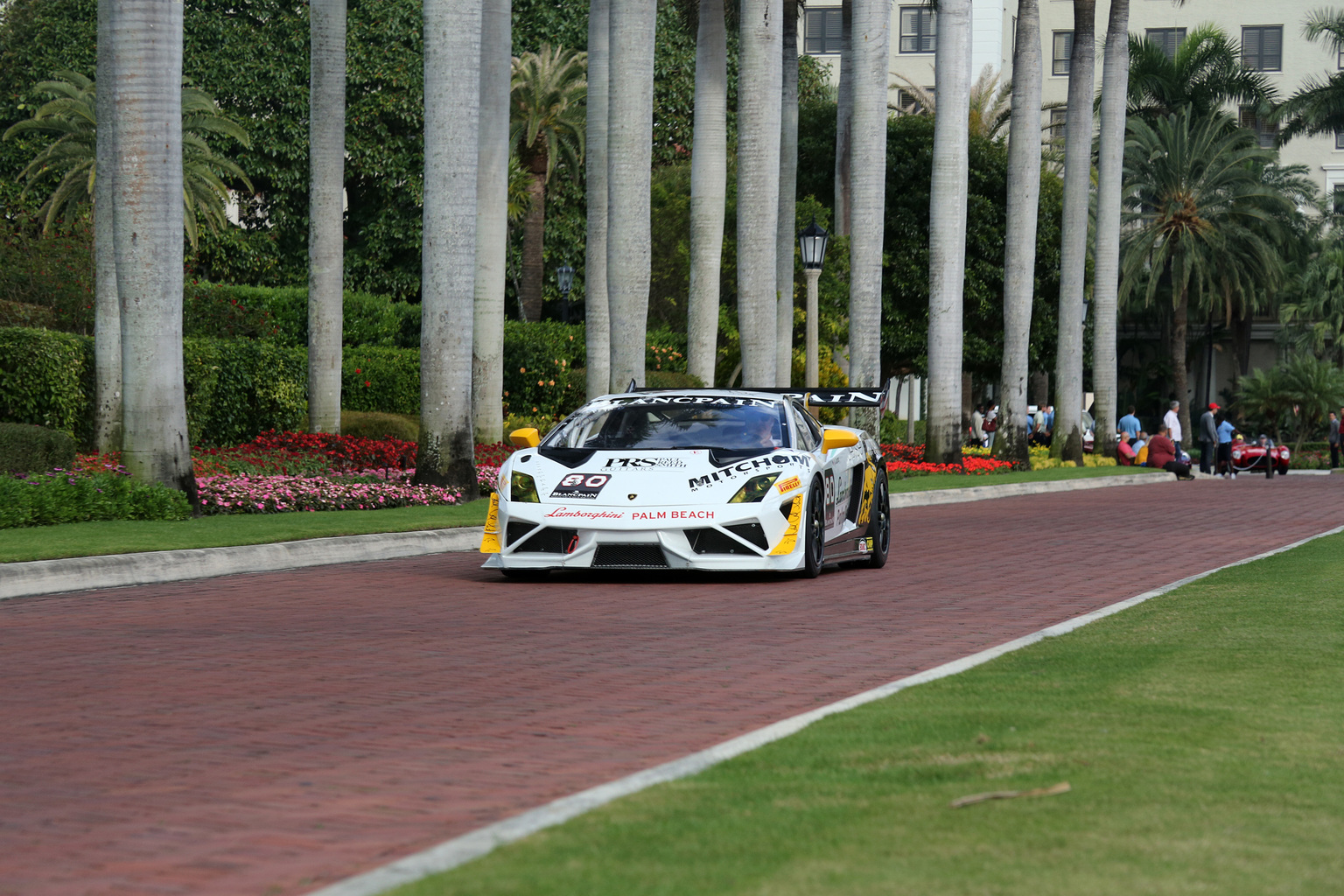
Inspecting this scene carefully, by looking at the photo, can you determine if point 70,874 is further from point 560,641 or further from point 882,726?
point 560,641

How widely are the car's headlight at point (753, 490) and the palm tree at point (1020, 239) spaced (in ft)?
93.8

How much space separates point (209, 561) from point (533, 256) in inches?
1437

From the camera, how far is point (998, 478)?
35250 mm

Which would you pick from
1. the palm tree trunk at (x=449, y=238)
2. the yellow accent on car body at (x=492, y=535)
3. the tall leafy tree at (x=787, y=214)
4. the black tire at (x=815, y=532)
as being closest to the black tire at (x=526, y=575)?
the yellow accent on car body at (x=492, y=535)

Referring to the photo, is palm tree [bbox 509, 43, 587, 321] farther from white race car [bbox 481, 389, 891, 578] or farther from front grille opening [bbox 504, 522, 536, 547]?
front grille opening [bbox 504, 522, 536, 547]

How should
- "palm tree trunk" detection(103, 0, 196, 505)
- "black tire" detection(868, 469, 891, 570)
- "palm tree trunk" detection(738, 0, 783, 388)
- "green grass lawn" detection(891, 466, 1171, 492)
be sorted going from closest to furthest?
"black tire" detection(868, 469, 891, 570) → "palm tree trunk" detection(103, 0, 196, 505) → "green grass lawn" detection(891, 466, 1171, 492) → "palm tree trunk" detection(738, 0, 783, 388)

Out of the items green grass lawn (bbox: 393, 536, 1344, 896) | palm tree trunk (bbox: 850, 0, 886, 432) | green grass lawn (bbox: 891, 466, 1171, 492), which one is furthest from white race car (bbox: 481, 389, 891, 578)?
palm tree trunk (bbox: 850, 0, 886, 432)

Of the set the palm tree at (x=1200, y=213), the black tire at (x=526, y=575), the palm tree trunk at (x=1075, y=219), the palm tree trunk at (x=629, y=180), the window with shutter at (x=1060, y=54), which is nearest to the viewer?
the black tire at (x=526, y=575)

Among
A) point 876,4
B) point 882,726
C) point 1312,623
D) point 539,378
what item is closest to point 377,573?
point 1312,623

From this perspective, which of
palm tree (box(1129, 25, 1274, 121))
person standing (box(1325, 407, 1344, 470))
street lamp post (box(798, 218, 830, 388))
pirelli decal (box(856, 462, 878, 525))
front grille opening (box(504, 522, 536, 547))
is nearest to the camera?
front grille opening (box(504, 522, 536, 547))

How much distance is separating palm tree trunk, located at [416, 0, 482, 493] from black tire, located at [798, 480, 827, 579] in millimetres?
9194

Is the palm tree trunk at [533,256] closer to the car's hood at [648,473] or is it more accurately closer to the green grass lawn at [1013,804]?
the car's hood at [648,473]

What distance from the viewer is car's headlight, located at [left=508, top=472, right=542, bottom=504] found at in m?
14.1

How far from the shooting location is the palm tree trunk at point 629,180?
28547 mm
